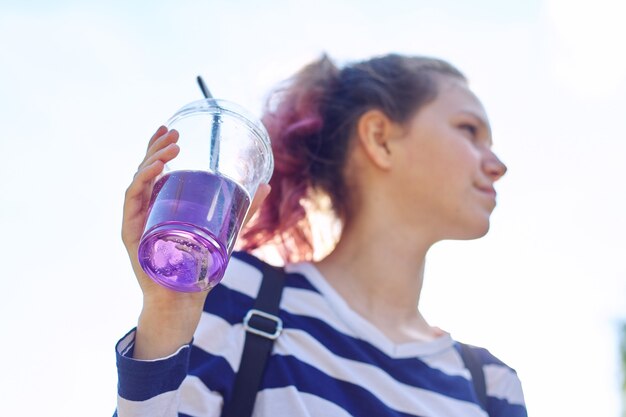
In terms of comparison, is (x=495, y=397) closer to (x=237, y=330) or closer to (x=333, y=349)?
(x=333, y=349)

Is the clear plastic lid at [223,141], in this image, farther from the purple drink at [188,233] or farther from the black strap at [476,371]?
the black strap at [476,371]

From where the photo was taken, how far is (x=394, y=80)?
9.01ft

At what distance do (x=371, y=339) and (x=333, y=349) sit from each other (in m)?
0.13

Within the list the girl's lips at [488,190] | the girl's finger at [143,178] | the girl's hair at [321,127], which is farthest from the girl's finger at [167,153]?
the girl's lips at [488,190]

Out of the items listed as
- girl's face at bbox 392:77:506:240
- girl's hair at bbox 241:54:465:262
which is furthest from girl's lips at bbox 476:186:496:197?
girl's hair at bbox 241:54:465:262

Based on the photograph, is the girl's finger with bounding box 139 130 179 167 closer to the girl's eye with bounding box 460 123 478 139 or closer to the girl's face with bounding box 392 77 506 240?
the girl's face with bounding box 392 77 506 240

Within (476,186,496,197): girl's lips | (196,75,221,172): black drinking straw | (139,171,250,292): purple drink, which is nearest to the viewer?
(139,171,250,292): purple drink

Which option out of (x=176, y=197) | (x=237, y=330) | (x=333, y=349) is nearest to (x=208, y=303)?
(x=237, y=330)

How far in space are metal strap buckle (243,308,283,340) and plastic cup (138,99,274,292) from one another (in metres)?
0.31

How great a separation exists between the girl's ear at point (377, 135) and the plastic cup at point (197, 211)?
80 centimetres

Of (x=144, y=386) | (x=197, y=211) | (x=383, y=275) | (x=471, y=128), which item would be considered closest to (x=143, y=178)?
(x=197, y=211)

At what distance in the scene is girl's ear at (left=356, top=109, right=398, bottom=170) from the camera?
2555 mm

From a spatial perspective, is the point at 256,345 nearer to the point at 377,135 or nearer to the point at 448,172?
the point at 448,172

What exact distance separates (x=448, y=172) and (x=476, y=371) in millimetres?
557
